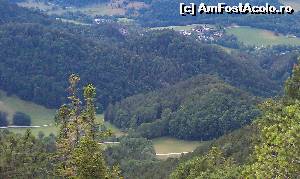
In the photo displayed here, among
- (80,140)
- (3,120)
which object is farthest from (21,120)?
(80,140)

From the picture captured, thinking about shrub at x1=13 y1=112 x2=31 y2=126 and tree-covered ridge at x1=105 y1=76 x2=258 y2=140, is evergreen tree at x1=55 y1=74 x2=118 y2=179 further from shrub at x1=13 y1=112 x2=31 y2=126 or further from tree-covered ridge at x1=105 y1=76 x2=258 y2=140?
shrub at x1=13 y1=112 x2=31 y2=126

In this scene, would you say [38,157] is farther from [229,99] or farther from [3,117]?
[3,117]

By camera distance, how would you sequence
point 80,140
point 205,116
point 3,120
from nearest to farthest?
point 80,140 < point 205,116 < point 3,120

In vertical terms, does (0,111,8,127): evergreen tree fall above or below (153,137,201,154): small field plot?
above

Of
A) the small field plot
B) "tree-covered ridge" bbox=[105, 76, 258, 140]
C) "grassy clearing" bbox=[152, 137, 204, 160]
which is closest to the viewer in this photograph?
"grassy clearing" bbox=[152, 137, 204, 160]

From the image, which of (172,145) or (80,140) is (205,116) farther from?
(80,140)

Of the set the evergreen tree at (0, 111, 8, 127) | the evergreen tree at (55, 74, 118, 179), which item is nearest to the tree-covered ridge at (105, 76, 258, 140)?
the evergreen tree at (0, 111, 8, 127)

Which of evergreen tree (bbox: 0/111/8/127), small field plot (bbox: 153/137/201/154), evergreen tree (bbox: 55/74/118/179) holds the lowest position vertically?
small field plot (bbox: 153/137/201/154)

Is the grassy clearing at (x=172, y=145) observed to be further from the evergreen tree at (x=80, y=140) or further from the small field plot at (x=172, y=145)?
the evergreen tree at (x=80, y=140)

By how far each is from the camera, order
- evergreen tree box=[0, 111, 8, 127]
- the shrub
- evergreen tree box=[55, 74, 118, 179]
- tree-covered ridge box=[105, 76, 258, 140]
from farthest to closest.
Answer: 1. evergreen tree box=[0, 111, 8, 127]
2. the shrub
3. tree-covered ridge box=[105, 76, 258, 140]
4. evergreen tree box=[55, 74, 118, 179]

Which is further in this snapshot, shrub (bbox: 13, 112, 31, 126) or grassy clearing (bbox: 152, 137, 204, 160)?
shrub (bbox: 13, 112, 31, 126)

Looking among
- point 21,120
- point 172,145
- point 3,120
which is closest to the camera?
point 172,145
